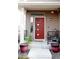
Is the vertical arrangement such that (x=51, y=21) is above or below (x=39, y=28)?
above

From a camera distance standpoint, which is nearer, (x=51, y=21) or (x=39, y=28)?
(x=51, y=21)

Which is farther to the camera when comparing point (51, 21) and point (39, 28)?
point (39, 28)

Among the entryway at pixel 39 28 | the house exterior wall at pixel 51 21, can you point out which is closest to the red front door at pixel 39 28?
the entryway at pixel 39 28

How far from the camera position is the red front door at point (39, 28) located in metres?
14.0

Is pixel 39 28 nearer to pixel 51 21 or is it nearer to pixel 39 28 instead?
pixel 39 28

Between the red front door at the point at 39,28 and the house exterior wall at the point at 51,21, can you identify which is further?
the red front door at the point at 39,28

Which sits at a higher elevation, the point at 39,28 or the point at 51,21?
the point at 51,21

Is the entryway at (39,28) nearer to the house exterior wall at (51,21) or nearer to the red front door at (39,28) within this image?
the red front door at (39,28)

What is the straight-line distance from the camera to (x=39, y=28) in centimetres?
1404

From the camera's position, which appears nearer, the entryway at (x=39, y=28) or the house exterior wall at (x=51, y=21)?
the house exterior wall at (x=51, y=21)

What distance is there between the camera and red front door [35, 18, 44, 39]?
13953 mm

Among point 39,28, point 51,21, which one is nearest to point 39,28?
point 39,28

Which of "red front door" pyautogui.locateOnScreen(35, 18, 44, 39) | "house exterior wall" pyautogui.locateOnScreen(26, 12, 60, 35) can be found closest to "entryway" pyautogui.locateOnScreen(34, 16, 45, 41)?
"red front door" pyautogui.locateOnScreen(35, 18, 44, 39)
